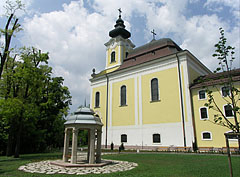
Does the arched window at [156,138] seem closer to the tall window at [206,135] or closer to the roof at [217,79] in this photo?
the tall window at [206,135]

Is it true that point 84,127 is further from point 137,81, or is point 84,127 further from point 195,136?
point 137,81

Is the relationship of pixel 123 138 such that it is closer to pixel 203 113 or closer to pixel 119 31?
pixel 203 113

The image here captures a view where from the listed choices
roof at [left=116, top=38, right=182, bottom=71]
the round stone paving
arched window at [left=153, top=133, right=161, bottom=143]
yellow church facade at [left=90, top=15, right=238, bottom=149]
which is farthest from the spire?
the round stone paving

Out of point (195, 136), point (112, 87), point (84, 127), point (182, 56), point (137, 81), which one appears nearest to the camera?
point (84, 127)

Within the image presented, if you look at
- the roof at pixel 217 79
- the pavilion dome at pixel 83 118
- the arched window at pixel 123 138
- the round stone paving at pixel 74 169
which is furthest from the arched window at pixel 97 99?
the round stone paving at pixel 74 169

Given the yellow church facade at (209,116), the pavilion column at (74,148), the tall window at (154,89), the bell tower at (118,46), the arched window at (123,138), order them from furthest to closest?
the bell tower at (118,46)
the arched window at (123,138)
the tall window at (154,89)
the yellow church facade at (209,116)
the pavilion column at (74,148)

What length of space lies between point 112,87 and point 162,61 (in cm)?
950

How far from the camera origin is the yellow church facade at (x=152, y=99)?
72.0 ft

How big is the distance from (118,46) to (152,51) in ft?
26.7

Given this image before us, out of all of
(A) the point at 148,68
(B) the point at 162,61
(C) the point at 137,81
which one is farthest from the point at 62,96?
(B) the point at 162,61

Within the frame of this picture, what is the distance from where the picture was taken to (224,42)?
5906 millimetres

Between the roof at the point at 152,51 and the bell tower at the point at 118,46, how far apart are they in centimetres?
214

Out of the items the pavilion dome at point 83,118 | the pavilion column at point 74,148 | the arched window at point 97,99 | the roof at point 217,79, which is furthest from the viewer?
the arched window at point 97,99

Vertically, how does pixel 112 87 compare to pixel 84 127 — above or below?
above
